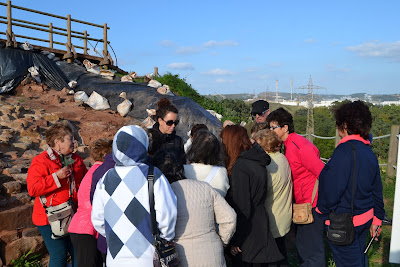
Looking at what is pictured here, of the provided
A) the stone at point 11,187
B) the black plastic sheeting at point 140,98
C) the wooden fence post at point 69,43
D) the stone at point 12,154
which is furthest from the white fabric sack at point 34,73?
the stone at point 11,187

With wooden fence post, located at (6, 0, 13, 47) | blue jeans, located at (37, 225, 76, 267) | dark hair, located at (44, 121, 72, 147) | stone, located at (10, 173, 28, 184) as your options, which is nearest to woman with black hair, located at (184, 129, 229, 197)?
dark hair, located at (44, 121, 72, 147)

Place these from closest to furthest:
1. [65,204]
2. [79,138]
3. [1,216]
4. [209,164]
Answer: [209,164]
[65,204]
[1,216]
[79,138]

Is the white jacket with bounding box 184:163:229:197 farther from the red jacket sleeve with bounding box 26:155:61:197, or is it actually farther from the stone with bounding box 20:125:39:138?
the stone with bounding box 20:125:39:138

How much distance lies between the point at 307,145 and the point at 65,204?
2.11 meters

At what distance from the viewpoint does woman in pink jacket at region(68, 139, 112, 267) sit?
279cm

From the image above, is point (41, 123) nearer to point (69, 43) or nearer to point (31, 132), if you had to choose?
point (31, 132)

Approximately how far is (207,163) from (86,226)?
99cm

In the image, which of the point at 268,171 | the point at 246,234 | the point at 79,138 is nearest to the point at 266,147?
the point at 268,171

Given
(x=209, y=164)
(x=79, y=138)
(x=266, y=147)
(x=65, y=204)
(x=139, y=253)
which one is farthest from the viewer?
(x=79, y=138)

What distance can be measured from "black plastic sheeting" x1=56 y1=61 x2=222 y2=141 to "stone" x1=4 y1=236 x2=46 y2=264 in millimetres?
4236

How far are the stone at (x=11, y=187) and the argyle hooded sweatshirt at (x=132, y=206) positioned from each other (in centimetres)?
240

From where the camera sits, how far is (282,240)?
11.1 ft

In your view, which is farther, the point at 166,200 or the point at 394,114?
the point at 394,114

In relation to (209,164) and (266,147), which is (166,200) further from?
(266,147)
